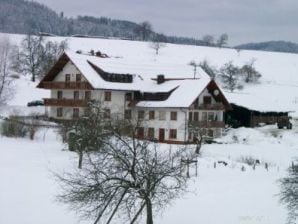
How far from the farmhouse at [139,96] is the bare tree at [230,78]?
112 ft

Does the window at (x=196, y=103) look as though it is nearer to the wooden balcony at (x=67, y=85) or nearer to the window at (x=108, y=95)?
the window at (x=108, y=95)

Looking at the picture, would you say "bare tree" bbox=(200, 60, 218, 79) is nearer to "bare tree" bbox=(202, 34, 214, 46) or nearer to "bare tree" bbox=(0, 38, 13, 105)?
"bare tree" bbox=(0, 38, 13, 105)

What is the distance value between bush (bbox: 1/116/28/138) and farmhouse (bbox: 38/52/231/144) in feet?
30.9

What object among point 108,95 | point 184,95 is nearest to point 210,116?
point 184,95

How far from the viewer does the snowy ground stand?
2716cm

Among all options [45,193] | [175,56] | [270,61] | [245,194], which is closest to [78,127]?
[45,193]

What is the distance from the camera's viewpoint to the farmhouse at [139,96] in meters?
60.7

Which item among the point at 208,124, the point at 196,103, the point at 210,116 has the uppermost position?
the point at 196,103

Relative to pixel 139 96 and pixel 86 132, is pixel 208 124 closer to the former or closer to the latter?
pixel 139 96

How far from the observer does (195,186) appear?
115 ft

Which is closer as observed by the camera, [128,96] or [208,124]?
[208,124]

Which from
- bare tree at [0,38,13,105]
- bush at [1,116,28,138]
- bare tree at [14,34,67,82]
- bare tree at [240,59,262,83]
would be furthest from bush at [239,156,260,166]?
bare tree at [240,59,262,83]

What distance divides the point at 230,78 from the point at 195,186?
68743mm

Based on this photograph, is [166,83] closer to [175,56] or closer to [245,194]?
[245,194]
